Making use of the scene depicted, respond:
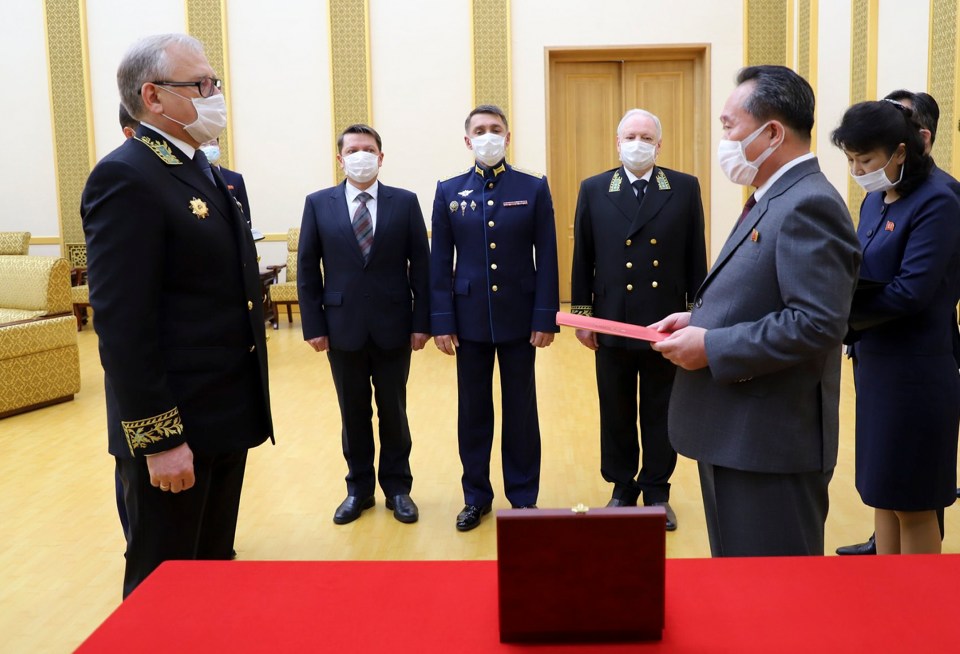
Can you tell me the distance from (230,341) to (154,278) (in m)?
0.27

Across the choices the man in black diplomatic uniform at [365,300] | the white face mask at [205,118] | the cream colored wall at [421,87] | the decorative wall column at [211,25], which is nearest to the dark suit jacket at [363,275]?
the man in black diplomatic uniform at [365,300]

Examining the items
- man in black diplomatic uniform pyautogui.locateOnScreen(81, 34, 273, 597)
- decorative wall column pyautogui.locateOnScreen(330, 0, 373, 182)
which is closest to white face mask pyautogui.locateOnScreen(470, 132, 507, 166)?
man in black diplomatic uniform pyautogui.locateOnScreen(81, 34, 273, 597)

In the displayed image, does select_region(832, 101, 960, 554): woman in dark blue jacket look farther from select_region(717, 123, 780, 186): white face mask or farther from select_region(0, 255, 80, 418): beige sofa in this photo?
select_region(0, 255, 80, 418): beige sofa

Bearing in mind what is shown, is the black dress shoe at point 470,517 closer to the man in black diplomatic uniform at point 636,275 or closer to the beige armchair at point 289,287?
the man in black diplomatic uniform at point 636,275

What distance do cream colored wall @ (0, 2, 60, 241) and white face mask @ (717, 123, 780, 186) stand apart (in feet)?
32.2

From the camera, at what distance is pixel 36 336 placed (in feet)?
18.5

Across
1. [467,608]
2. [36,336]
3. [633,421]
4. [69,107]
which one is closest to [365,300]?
[633,421]

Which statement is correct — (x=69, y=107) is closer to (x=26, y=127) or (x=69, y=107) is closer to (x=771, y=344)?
(x=26, y=127)

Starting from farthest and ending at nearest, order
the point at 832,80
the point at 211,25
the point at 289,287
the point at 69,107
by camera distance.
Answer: the point at 69,107, the point at 211,25, the point at 289,287, the point at 832,80

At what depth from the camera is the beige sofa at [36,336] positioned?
5.49m

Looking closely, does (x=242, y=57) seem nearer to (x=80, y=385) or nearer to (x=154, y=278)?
(x=80, y=385)

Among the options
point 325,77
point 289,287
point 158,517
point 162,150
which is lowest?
point 289,287

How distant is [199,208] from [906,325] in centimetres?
191

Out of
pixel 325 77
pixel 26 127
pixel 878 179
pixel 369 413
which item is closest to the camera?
pixel 878 179
